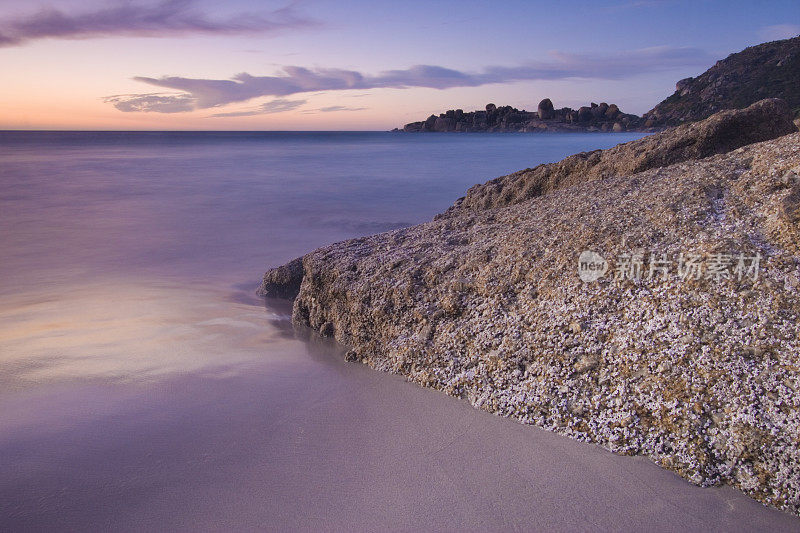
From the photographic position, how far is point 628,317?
3096 mm

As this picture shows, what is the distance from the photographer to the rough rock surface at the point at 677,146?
495 centimetres

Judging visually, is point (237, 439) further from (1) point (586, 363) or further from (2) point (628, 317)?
(2) point (628, 317)

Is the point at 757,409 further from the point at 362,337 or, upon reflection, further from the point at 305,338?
the point at 305,338

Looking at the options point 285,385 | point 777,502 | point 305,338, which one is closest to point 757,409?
point 777,502

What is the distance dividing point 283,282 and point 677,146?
4034mm

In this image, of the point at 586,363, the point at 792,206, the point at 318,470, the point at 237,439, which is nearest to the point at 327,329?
the point at 237,439

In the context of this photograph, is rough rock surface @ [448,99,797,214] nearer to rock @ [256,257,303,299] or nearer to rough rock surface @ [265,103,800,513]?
rough rock surface @ [265,103,800,513]

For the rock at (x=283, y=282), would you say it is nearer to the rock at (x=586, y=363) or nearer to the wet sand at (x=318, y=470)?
the wet sand at (x=318, y=470)

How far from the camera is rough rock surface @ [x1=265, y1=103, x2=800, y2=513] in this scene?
2.56 m

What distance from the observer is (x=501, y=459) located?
108 inches

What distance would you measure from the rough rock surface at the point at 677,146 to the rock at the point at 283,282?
2436mm

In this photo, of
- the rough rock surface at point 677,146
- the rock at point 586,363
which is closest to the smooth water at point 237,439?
the rock at point 586,363

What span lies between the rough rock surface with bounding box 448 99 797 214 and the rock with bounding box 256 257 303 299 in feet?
7.99

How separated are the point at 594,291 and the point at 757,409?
3.45ft
